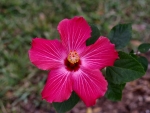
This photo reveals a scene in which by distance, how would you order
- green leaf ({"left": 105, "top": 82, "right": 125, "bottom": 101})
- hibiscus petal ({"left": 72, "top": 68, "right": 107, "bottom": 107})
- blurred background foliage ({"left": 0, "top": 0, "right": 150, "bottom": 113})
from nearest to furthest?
hibiscus petal ({"left": 72, "top": 68, "right": 107, "bottom": 107}) < green leaf ({"left": 105, "top": 82, "right": 125, "bottom": 101}) < blurred background foliage ({"left": 0, "top": 0, "right": 150, "bottom": 113})

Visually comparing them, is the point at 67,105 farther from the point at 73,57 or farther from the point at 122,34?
the point at 122,34

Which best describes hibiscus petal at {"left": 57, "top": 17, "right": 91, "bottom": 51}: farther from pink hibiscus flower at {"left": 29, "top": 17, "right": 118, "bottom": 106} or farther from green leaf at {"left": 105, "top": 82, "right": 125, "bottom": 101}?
green leaf at {"left": 105, "top": 82, "right": 125, "bottom": 101}

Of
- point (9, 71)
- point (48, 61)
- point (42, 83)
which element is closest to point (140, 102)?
point (42, 83)

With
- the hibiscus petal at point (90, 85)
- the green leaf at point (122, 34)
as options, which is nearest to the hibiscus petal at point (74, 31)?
the hibiscus petal at point (90, 85)

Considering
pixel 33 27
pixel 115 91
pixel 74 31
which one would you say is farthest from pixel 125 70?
pixel 33 27

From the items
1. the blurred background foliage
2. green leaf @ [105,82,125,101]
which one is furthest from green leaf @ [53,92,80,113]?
the blurred background foliage

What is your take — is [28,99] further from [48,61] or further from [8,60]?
[48,61]
